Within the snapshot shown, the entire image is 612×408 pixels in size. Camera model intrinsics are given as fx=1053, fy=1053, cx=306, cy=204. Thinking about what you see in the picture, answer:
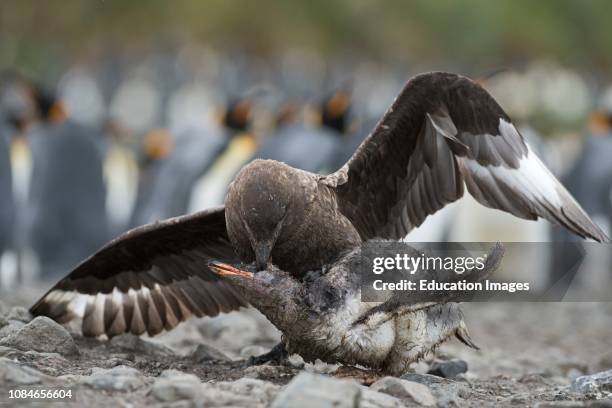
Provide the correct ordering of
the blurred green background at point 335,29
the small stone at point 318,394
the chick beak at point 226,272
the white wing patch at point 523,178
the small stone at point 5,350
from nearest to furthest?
the small stone at point 318,394, the chick beak at point 226,272, the small stone at point 5,350, the white wing patch at point 523,178, the blurred green background at point 335,29

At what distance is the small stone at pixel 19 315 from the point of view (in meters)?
6.26

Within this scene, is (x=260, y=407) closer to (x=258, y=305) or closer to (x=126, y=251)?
(x=258, y=305)

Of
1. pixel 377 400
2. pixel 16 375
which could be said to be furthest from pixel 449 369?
pixel 16 375

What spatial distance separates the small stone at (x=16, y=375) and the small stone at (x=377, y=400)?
137cm

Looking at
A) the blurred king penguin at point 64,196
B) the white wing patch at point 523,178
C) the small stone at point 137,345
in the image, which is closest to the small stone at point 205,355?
the small stone at point 137,345

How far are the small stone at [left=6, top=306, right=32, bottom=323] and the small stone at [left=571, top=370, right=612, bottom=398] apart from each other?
321 cm

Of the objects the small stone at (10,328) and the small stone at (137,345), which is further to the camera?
the small stone at (137,345)

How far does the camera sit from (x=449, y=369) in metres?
6.20

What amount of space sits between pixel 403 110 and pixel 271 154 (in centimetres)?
736

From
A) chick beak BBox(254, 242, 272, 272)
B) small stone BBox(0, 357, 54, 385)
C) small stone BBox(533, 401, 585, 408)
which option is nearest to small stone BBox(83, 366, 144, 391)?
small stone BBox(0, 357, 54, 385)

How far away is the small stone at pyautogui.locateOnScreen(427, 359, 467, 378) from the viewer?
617 cm

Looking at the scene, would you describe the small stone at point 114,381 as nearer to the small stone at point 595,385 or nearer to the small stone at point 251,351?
the small stone at point 251,351

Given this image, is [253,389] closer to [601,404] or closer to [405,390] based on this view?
[405,390]

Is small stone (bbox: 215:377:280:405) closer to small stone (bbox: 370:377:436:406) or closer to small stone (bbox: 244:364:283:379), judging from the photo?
small stone (bbox: 370:377:436:406)
